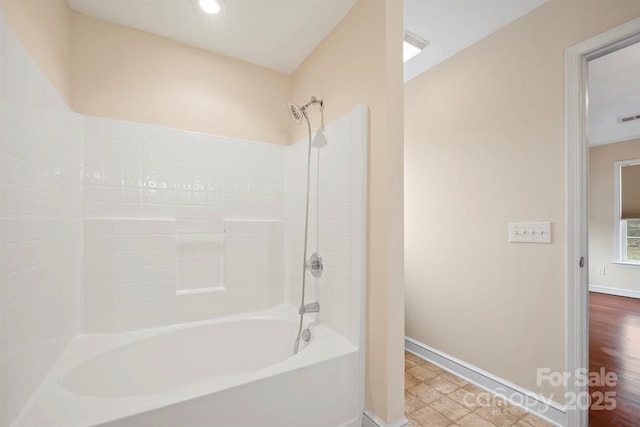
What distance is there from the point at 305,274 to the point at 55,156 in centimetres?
142

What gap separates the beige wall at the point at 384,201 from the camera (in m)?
1.31

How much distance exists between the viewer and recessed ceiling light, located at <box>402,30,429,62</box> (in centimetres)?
192

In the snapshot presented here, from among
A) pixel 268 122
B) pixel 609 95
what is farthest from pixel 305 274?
pixel 609 95

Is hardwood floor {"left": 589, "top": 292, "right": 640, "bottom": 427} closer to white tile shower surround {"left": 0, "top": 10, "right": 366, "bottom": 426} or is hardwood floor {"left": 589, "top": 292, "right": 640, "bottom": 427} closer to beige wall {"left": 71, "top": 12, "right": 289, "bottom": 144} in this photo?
white tile shower surround {"left": 0, "top": 10, "right": 366, "bottom": 426}

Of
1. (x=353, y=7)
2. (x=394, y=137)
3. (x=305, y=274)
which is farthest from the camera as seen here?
(x=305, y=274)

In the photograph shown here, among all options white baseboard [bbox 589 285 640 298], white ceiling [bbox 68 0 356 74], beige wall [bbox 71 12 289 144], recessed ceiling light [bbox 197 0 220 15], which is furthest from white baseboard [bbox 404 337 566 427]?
white baseboard [bbox 589 285 640 298]

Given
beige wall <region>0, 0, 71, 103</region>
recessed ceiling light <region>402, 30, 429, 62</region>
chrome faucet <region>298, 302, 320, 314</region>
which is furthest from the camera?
recessed ceiling light <region>402, 30, 429, 62</region>

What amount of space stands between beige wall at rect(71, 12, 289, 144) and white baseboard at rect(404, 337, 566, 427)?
205 centimetres

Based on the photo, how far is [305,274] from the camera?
1821mm

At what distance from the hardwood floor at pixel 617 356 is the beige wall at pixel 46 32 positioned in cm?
319

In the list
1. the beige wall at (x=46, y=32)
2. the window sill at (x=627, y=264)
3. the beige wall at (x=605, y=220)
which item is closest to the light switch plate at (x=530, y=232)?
the beige wall at (x=46, y=32)

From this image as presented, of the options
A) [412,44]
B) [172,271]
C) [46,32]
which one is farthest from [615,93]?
[46,32]

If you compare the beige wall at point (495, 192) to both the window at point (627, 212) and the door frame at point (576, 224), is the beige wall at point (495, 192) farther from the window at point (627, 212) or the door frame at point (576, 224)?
the window at point (627, 212)

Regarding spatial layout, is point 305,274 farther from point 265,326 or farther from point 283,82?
point 283,82
